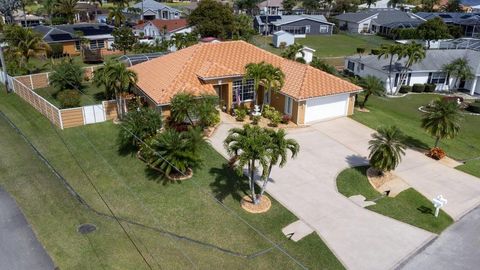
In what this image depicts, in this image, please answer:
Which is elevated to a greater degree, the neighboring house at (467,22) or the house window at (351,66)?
the neighboring house at (467,22)

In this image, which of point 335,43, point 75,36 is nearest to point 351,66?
point 335,43

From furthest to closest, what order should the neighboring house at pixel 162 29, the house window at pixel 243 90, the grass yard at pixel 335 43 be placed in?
the grass yard at pixel 335 43
the neighboring house at pixel 162 29
the house window at pixel 243 90

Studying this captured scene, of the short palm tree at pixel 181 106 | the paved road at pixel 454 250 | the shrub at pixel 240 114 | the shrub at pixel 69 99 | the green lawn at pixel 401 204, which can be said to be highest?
the short palm tree at pixel 181 106

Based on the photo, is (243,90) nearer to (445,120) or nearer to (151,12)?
(445,120)

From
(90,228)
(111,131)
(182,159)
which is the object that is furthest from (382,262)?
(111,131)

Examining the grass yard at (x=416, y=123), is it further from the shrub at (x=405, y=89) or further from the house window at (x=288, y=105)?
the house window at (x=288, y=105)

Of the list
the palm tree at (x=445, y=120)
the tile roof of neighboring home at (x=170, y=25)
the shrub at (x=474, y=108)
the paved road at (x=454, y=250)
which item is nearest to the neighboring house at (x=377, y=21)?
the tile roof of neighboring home at (x=170, y=25)

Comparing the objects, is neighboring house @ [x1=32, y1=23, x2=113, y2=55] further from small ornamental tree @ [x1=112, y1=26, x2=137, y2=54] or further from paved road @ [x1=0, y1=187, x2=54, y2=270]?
paved road @ [x1=0, y1=187, x2=54, y2=270]
